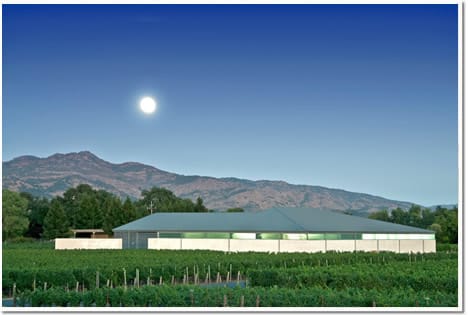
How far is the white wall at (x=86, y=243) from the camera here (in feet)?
153

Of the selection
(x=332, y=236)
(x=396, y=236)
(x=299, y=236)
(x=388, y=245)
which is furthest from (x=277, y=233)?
(x=396, y=236)

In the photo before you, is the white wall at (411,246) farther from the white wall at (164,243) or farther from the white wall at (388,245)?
the white wall at (164,243)

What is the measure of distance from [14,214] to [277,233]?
34757 millimetres

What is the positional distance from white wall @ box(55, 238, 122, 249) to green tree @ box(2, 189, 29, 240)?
65.6 ft

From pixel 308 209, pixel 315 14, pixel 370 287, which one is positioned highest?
pixel 315 14

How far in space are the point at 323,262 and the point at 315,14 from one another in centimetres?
1704

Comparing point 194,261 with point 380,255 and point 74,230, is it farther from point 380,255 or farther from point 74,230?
point 74,230

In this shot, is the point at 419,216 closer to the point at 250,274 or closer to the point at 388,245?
the point at 388,245

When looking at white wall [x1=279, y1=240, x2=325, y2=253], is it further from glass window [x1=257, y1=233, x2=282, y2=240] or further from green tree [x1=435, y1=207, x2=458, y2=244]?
green tree [x1=435, y1=207, x2=458, y2=244]

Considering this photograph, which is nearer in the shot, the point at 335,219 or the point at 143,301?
the point at 143,301

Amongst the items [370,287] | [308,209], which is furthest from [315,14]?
[308,209]

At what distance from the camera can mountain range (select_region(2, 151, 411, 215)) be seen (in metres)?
89.8
